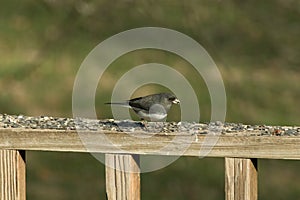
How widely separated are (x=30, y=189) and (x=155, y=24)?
4.02m

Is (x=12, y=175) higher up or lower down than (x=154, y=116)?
lower down

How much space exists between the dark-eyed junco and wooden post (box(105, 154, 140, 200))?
190 centimetres

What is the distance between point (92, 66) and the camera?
1487cm

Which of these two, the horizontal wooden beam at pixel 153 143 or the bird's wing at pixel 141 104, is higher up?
the bird's wing at pixel 141 104

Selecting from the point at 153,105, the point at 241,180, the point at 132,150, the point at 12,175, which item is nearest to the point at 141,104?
the point at 153,105

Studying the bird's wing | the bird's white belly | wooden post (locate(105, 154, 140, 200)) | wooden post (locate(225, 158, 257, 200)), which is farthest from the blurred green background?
wooden post (locate(225, 158, 257, 200))

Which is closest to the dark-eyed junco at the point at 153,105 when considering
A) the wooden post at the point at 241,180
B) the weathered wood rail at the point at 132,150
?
the weathered wood rail at the point at 132,150

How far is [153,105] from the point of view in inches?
234

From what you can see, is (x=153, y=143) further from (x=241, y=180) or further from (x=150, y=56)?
(x=150, y=56)

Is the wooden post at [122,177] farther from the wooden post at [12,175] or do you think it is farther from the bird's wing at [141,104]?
the bird's wing at [141,104]

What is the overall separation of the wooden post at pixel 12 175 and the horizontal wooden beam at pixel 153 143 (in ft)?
0.10

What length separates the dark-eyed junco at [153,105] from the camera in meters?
5.60

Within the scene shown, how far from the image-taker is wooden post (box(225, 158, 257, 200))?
3.36m

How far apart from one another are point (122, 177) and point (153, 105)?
95.2 inches
